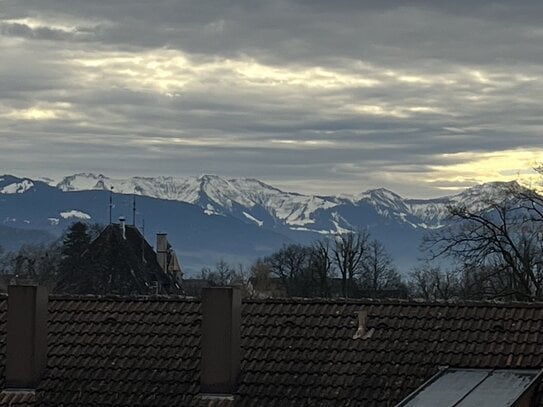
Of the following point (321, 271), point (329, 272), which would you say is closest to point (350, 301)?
point (321, 271)

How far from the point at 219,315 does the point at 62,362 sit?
3450 mm

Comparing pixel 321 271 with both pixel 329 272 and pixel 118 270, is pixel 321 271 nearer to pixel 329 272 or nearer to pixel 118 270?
pixel 329 272

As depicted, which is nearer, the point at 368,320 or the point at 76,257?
the point at 368,320

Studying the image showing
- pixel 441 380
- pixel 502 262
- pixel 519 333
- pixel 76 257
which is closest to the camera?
pixel 441 380

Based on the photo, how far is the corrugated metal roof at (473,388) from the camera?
1873cm

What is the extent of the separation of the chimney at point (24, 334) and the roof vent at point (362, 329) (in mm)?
5606

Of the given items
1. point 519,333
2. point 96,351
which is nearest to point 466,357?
point 519,333

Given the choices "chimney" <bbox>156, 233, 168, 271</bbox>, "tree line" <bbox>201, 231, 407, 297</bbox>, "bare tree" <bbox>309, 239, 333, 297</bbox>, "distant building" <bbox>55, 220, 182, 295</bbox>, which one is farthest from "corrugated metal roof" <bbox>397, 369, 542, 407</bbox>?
"tree line" <bbox>201, 231, 407, 297</bbox>

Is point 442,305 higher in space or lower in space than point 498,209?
lower

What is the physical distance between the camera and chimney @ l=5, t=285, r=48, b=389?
2231cm

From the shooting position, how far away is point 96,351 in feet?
76.2

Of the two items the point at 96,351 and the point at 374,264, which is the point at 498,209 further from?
the point at 374,264

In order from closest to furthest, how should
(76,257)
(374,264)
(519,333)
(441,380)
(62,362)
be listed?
(441,380), (519,333), (62,362), (76,257), (374,264)

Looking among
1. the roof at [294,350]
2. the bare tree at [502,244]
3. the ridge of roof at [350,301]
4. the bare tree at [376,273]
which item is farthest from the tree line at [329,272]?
the roof at [294,350]
